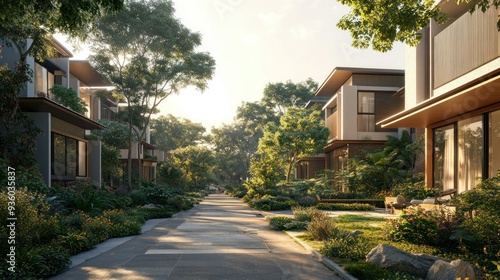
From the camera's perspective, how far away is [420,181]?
25.5 meters

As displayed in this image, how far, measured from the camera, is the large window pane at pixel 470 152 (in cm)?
1648

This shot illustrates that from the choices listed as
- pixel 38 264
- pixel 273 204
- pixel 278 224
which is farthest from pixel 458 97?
pixel 273 204

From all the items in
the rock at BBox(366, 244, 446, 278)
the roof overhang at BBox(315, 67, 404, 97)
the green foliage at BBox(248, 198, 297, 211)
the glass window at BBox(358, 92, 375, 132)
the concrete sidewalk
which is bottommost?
the green foliage at BBox(248, 198, 297, 211)

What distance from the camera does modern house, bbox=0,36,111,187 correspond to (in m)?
22.2

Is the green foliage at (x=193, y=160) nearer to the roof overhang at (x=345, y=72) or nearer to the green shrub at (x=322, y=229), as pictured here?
the roof overhang at (x=345, y=72)

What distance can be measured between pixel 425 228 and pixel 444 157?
9511mm

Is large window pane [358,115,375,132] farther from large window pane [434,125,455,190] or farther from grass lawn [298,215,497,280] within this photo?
grass lawn [298,215,497,280]

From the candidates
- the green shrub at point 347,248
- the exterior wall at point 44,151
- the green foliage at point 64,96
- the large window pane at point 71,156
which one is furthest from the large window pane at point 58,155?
the green shrub at point 347,248

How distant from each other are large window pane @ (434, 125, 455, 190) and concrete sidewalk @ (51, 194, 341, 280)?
8.58 meters

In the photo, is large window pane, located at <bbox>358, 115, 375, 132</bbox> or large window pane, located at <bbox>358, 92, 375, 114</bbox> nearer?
large window pane, located at <bbox>358, 115, 375, 132</bbox>

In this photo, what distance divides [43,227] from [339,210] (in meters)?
17.5

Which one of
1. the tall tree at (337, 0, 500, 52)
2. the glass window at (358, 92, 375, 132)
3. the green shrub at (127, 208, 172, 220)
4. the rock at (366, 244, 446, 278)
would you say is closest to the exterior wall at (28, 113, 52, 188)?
the green shrub at (127, 208, 172, 220)

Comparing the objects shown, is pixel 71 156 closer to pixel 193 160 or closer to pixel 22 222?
pixel 22 222

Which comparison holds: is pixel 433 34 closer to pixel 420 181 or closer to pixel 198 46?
pixel 420 181
